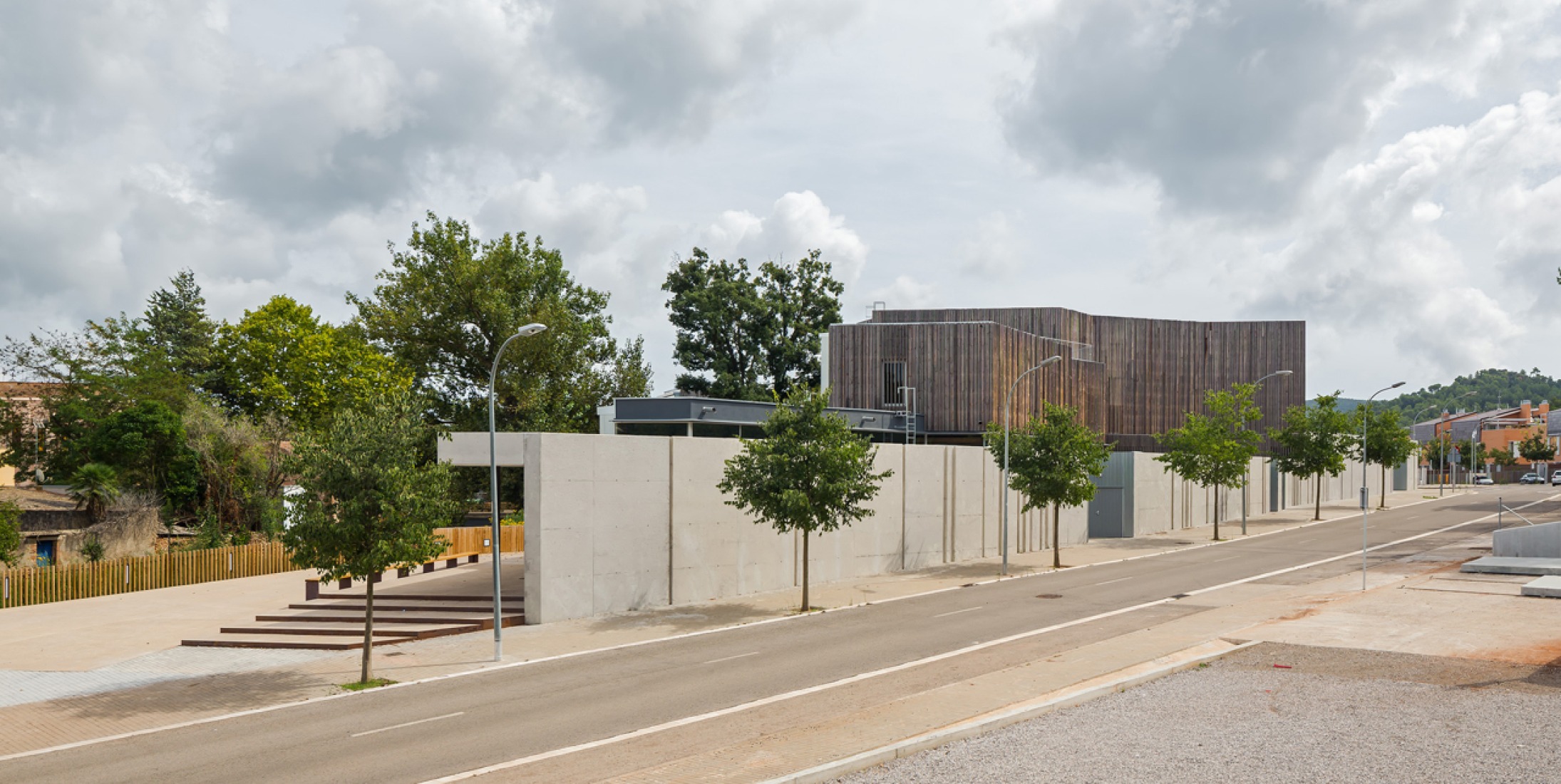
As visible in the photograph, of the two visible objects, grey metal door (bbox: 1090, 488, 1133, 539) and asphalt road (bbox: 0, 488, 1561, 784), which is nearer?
asphalt road (bbox: 0, 488, 1561, 784)

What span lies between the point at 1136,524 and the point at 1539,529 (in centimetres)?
2157

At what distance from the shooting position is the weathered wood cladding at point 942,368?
195ft

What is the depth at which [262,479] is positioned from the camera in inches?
2099

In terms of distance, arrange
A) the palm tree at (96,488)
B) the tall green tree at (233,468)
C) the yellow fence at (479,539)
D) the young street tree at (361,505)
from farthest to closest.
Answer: the tall green tree at (233,468)
the palm tree at (96,488)
the yellow fence at (479,539)
the young street tree at (361,505)

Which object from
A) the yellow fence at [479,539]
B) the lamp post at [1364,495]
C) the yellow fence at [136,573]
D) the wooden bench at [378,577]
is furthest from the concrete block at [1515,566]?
the yellow fence at [136,573]

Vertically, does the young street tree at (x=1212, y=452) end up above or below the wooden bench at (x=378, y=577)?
above

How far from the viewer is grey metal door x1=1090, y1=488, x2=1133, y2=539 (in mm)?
56500

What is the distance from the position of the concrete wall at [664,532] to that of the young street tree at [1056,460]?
3717 mm

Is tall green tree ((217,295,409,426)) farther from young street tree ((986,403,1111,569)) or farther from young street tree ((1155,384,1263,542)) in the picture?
young street tree ((1155,384,1263,542))

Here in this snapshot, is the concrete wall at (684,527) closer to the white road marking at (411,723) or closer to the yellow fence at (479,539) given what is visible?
the white road marking at (411,723)

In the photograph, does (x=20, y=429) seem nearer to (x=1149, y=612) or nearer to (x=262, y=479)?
(x=262, y=479)

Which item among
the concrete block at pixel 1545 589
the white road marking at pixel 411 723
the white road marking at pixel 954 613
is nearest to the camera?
the white road marking at pixel 411 723

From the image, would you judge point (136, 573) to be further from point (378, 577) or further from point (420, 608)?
point (378, 577)

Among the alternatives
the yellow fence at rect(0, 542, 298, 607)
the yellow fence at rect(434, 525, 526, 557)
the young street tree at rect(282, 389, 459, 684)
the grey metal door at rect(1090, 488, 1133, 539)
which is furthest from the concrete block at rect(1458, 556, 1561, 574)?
the yellow fence at rect(0, 542, 298, 607)
